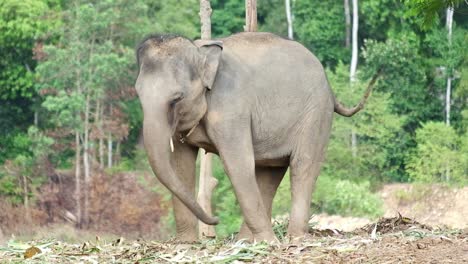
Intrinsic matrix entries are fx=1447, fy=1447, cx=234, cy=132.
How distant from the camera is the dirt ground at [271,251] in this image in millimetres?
9930

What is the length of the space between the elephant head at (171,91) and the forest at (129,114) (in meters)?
28.5

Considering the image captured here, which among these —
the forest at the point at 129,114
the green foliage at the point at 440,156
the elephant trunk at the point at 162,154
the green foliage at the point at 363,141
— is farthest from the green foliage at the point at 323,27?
the elephant trunk at the point at 162,154

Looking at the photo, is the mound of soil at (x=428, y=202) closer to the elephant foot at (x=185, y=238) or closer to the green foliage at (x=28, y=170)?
the green foliage at (x=28, y=170)

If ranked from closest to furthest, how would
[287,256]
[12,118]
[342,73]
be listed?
[287,256] → [342,73] → [12,118]

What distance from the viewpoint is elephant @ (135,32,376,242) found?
35.3 ft

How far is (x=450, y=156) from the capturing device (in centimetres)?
4231

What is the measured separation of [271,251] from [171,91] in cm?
142

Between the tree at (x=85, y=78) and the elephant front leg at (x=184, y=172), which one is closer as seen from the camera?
the elephant front leg at (x=184, y=172)

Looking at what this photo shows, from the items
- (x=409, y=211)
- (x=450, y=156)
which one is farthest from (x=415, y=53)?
(x=409, y=211)

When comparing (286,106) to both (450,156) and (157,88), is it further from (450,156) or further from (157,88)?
(450,156)

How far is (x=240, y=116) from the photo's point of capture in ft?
36.8

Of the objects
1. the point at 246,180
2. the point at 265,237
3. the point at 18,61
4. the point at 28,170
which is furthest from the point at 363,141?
the point at 246,180

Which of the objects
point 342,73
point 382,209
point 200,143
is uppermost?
point 200,143

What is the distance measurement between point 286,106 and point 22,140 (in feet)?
122
